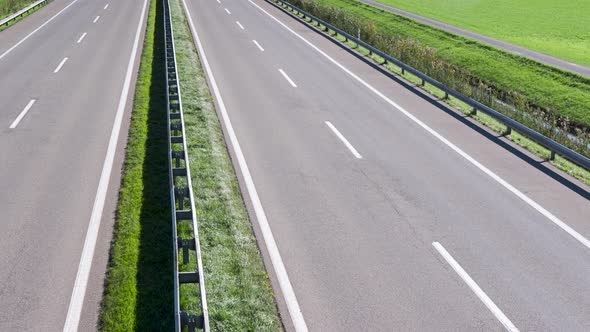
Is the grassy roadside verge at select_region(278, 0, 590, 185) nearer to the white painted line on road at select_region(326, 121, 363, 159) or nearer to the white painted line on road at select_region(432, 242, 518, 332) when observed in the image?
the white painted line on road at select_region(326, 121, 363, 159)

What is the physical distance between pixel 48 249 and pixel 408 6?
48061mm

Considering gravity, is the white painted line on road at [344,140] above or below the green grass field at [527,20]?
above

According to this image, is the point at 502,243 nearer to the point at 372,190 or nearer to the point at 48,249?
the point at 372,190

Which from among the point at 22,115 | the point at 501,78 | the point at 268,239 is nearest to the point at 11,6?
the point at 22,115

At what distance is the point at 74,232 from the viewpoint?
396 inches

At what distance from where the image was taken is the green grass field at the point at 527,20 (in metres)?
35.7

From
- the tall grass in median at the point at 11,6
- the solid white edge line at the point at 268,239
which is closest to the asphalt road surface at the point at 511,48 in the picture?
the solid white edge line at the point at 268,239

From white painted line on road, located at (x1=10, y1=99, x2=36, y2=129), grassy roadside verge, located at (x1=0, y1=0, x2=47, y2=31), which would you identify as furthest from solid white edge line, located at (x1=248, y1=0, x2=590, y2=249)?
grassy roadside verge, located at (x1=0, y1=0, x2=47, y2=31)

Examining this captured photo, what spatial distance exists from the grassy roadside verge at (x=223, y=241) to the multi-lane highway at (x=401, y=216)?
29 centimetres

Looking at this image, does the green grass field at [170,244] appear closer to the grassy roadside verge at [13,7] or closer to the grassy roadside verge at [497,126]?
the grassy roadside verge at [497,126]

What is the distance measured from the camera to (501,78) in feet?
94.3

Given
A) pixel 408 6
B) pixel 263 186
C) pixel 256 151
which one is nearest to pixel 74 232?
pixel 263 186

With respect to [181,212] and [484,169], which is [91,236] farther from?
[484,169]

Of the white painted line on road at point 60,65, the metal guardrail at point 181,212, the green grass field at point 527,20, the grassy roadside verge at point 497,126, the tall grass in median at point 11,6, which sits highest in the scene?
the metal guardrail at point 181,212
